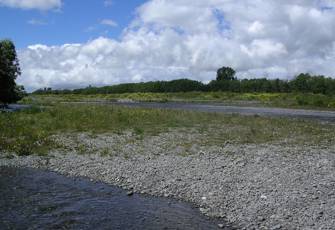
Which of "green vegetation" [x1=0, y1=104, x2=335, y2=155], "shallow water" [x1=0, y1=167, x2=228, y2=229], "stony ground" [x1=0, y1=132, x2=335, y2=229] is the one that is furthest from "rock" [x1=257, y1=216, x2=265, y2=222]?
"green vegetation" [x1=0, y1=104, x2=335, y2=155]

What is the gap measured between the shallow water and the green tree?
36.3 metres

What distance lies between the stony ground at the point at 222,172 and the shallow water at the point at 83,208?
900 mm

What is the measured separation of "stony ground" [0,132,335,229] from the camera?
1600 cm

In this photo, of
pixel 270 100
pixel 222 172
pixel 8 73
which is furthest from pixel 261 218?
pixel 270 100

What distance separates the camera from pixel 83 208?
17859 mm

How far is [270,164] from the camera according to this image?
23.1 meters

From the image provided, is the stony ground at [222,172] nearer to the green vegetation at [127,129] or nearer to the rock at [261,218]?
the rock at [261,218]

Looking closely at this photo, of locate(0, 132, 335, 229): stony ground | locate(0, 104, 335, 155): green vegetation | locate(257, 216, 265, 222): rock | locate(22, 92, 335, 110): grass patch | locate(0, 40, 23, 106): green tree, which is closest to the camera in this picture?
locate(257, 216, 265, 222): rock

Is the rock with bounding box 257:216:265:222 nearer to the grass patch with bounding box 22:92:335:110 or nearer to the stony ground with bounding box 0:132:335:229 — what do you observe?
the stony ground with bounding box 0:132:335:229

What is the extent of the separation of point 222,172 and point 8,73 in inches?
1667

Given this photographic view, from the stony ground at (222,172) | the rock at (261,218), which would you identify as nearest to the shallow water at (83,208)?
the stony ground at (222,172)

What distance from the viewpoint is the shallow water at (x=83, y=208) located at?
1583cm

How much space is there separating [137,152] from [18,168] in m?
7.23

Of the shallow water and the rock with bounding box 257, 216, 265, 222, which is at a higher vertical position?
the rock with bounding box 257, 216, 265, 222
